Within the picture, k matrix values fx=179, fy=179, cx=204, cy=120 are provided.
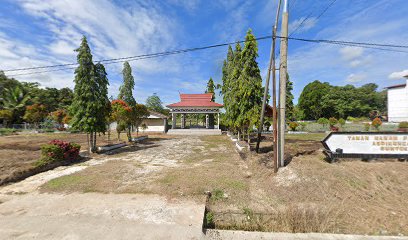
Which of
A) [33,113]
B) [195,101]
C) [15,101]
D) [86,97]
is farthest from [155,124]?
[15,101]

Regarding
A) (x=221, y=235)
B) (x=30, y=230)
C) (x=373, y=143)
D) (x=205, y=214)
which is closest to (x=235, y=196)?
(x=205, y=214)

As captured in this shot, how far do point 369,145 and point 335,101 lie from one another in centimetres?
5519

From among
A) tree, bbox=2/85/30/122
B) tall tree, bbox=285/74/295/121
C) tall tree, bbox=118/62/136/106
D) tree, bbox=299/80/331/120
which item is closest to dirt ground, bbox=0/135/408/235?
tall tree, bbox=118/62/136/106

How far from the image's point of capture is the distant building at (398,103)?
42.7m

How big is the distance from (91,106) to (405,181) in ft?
52.9

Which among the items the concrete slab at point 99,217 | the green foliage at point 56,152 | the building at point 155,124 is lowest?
the concrete slab at point 99,217

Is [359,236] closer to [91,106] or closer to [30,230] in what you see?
[30,230]

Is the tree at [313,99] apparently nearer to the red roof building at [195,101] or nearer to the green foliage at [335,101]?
the green foliage at [335,101]

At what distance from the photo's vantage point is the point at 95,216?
15.0ft

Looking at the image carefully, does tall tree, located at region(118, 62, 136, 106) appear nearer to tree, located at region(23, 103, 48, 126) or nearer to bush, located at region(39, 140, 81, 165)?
bush, located at region(39, 140, 81, 165)

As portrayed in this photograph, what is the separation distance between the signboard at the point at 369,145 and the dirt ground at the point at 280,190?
1.57 feet

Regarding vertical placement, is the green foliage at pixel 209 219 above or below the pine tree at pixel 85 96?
below

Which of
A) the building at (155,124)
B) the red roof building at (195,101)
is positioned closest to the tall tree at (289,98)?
the red roof building at (195,101)

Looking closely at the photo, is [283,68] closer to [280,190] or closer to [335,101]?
[280,190]
